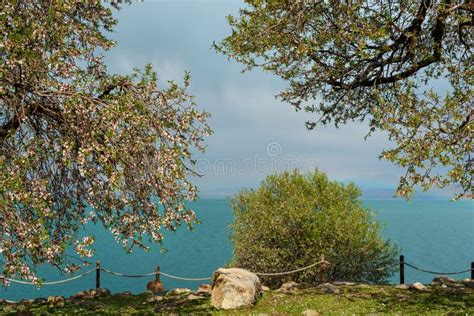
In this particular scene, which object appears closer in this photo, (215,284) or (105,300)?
(215,284)

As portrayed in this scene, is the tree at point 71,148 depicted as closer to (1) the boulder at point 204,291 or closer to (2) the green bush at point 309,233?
(1) the boulder at point 204,291

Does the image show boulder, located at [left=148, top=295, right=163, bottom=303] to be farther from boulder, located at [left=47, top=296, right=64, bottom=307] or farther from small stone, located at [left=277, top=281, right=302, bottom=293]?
small stone, located at [left=277, top=281, right=302, bottom=293]

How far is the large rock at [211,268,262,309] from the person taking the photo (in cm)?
1880

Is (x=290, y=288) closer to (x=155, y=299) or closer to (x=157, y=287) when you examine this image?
(x=155, y=299)

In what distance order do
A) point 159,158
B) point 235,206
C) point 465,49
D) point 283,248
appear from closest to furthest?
point 159,158
point 465,49
point 283,248
point 235,206

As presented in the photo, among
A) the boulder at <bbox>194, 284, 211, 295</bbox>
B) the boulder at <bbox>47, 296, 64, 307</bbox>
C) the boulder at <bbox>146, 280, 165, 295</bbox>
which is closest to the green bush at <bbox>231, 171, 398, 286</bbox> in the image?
the boulder at <bbox>146, 280, 165, 295</bbox>

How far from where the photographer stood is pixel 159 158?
44.9ft

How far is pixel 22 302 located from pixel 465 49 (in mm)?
21340

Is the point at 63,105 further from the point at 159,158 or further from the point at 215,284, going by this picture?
the point at 215,284

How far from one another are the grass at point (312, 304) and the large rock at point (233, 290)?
33 centimetres

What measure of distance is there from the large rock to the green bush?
1309 centimetres

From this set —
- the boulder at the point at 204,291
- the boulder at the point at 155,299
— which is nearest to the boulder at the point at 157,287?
the boulder at the point at 155,299

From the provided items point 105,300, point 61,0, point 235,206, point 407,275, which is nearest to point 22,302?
point 105,300

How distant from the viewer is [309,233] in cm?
3300
